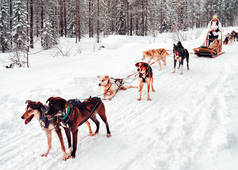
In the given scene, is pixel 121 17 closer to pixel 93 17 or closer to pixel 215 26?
pixel 93 17

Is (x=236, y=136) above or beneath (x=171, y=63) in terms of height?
beneath

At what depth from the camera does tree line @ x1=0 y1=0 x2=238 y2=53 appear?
19047 mm

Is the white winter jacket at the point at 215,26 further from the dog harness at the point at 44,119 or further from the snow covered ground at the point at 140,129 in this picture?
the dog harness at the point at 44,119

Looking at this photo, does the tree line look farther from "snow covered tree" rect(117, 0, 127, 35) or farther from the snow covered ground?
the snow covered ground

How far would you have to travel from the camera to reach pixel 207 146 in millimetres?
3037

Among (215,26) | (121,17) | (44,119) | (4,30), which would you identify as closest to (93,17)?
(121,17)

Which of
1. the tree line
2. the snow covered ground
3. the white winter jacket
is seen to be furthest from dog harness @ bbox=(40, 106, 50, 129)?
the white winter jacket

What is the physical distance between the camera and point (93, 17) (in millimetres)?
35688

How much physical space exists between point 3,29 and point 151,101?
1000 inches

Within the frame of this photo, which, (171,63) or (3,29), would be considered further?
(3,29)

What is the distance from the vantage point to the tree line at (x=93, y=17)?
19.0 metres

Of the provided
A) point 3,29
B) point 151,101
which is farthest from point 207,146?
point 3,29

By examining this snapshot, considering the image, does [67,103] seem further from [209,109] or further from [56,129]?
[209,109]

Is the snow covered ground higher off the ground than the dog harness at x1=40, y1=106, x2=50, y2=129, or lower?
lower
